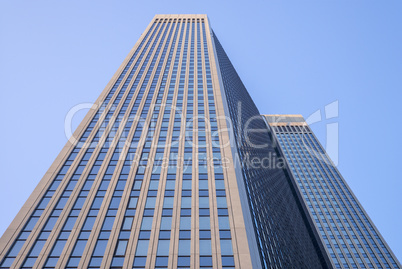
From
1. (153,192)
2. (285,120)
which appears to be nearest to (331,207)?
(285,120)

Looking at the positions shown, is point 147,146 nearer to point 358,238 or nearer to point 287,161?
point 358,238

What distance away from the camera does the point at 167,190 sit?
33688mm

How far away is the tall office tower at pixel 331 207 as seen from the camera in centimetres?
7575

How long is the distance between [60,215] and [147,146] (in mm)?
14739

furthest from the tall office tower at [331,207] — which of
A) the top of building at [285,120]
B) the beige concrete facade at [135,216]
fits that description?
the beige concrete facade at [135,216]

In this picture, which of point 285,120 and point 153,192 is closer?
point 153,192

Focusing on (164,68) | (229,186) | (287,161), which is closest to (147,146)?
(229,186)

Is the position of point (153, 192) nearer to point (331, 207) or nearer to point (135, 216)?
point (135, 216)

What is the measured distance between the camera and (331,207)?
91.2 meters

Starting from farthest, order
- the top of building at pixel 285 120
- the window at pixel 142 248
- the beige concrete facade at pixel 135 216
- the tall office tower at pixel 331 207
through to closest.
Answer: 1. the top of building at pixel 285 120
2. the tall office tower at pixel 331 207
3. the window at pixel 142 248
4. the beige concrete facade at pixel 135 216

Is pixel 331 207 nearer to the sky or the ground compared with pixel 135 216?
nearer to the sky

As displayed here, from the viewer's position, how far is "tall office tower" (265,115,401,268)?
75.8m

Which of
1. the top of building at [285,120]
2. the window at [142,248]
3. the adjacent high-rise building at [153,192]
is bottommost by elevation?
the window at [142,248]

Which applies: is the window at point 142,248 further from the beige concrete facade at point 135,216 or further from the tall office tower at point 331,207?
the tall office tower at point 331,207
